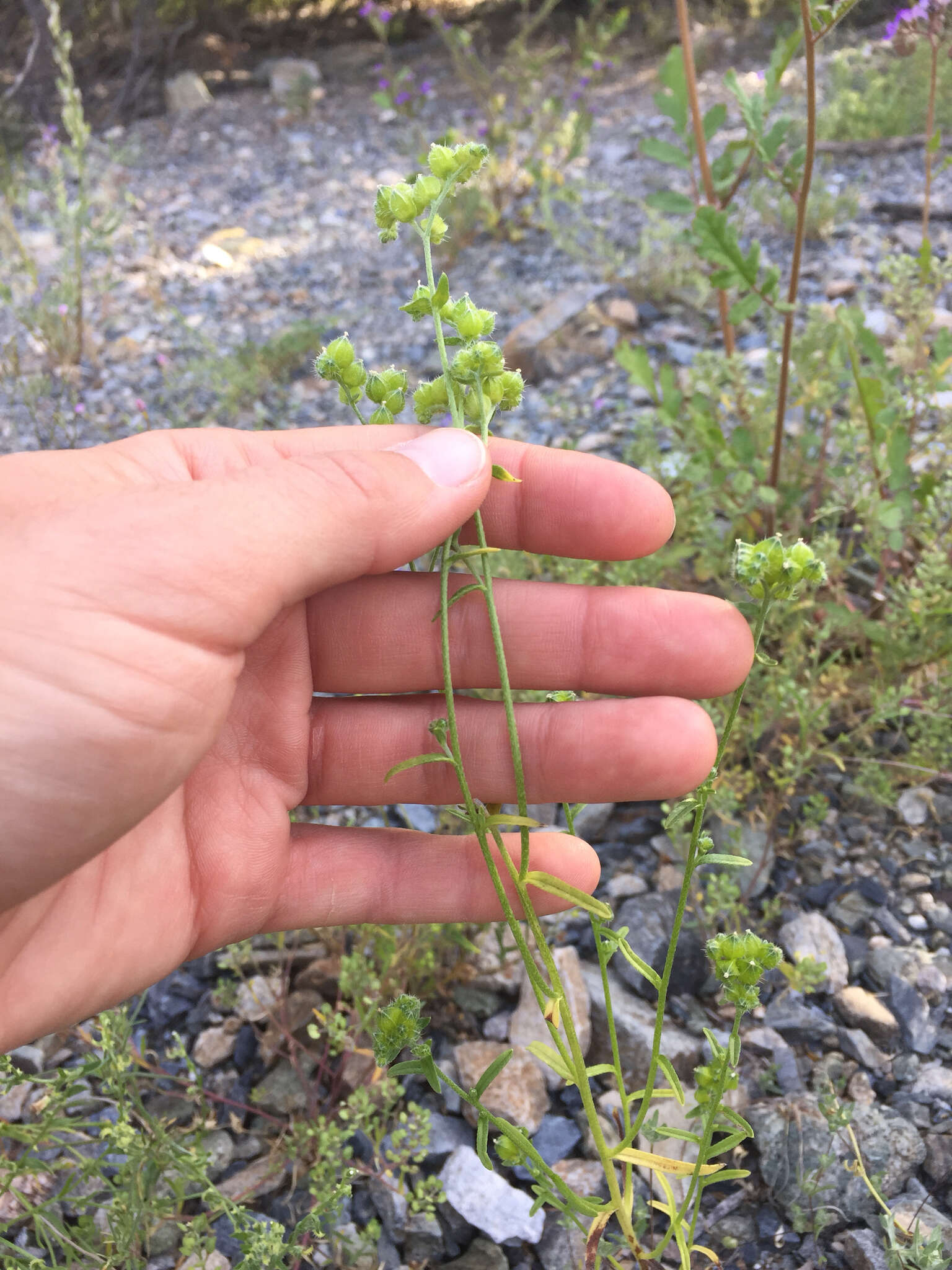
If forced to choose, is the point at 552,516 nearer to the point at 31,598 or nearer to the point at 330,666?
the point at 330,666

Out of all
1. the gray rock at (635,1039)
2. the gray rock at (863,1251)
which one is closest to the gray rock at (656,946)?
the gray rock at (635,1039)

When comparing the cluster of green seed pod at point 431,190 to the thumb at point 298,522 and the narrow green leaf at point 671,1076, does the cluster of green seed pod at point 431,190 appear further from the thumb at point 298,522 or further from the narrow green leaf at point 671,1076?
the narrow green leaf at point 671,1076

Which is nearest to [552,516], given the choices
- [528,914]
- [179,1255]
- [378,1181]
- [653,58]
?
[528,914]

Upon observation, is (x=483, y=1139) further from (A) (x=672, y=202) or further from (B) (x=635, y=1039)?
(A) (x=672, y=202)

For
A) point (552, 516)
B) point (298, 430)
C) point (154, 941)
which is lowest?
point (154, 941)

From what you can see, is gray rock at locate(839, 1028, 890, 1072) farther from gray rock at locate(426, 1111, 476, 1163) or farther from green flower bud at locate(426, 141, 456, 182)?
green flower bud at locate(426, 141, 456, 182)

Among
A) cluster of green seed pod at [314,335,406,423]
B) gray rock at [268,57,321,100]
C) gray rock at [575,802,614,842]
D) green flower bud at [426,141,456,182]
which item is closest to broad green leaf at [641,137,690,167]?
green flower bud at [426,141,456,182]
